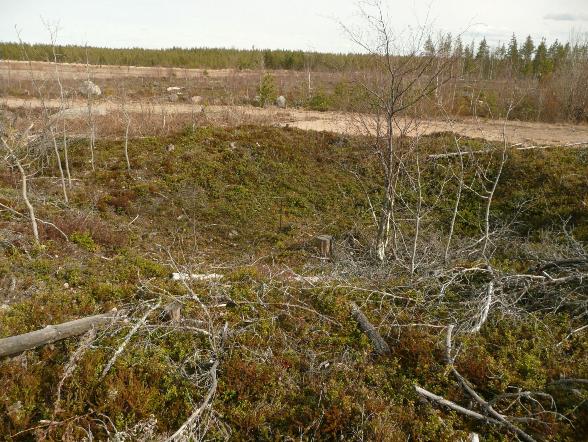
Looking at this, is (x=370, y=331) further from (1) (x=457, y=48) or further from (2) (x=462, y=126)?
(2) (x=462, y=126)

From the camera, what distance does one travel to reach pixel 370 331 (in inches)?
187

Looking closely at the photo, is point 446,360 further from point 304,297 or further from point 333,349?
point 304,297

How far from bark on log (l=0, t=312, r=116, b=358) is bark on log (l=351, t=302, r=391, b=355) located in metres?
2.77

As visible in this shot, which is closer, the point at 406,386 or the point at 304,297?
the point at 406,386

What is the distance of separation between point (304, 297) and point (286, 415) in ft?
6.72

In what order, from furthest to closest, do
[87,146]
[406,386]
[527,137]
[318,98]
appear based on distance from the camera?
[318,98]
[527,137]
[87,146]
[406,386]

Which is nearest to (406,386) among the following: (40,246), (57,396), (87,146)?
(57,396)

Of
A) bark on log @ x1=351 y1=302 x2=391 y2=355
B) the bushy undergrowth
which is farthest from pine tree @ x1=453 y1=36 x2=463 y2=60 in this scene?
bark on log @ x1=351 y1=302 x2=391 y2=355

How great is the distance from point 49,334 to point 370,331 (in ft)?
11.0

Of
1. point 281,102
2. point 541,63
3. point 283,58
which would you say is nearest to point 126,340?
point 281,102

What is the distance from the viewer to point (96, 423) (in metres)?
3.51

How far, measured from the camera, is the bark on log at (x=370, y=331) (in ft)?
14.7

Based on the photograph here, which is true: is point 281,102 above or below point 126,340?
above

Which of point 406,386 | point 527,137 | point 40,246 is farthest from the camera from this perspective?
point 527,137
